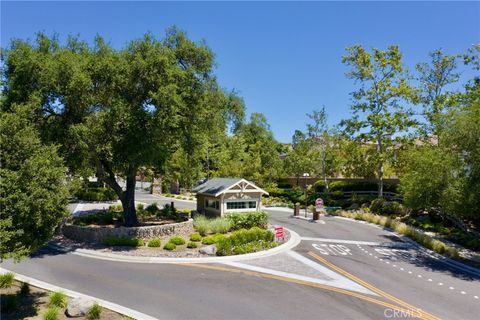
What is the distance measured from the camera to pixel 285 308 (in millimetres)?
13992

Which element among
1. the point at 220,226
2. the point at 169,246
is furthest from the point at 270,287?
the point at 220,226

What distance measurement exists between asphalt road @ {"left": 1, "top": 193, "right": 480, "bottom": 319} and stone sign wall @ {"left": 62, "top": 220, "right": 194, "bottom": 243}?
109 inches

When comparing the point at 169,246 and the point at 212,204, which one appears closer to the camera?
the point at 169,246

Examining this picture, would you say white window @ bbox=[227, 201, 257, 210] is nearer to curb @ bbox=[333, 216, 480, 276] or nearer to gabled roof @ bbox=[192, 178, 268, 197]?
gabled roof @ bbox=[192, 178, 268, 197]

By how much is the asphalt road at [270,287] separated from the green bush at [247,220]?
6.02 m

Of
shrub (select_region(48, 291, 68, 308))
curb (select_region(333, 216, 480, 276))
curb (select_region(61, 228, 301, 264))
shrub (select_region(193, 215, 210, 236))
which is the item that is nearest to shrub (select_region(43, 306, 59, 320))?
shrub (select_region(48, 291, 68, 308))

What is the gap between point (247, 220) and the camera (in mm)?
29125

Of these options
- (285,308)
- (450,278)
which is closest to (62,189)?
(285,308)

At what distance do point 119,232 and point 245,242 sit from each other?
8.70 metres

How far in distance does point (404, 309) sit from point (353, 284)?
10.0 ft

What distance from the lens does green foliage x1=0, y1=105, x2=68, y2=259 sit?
12203mm

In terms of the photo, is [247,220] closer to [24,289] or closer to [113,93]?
[113,93]

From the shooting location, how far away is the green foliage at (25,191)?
12.2m

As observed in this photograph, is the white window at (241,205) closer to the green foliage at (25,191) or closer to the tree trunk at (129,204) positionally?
the tree trunk at (129,204)
